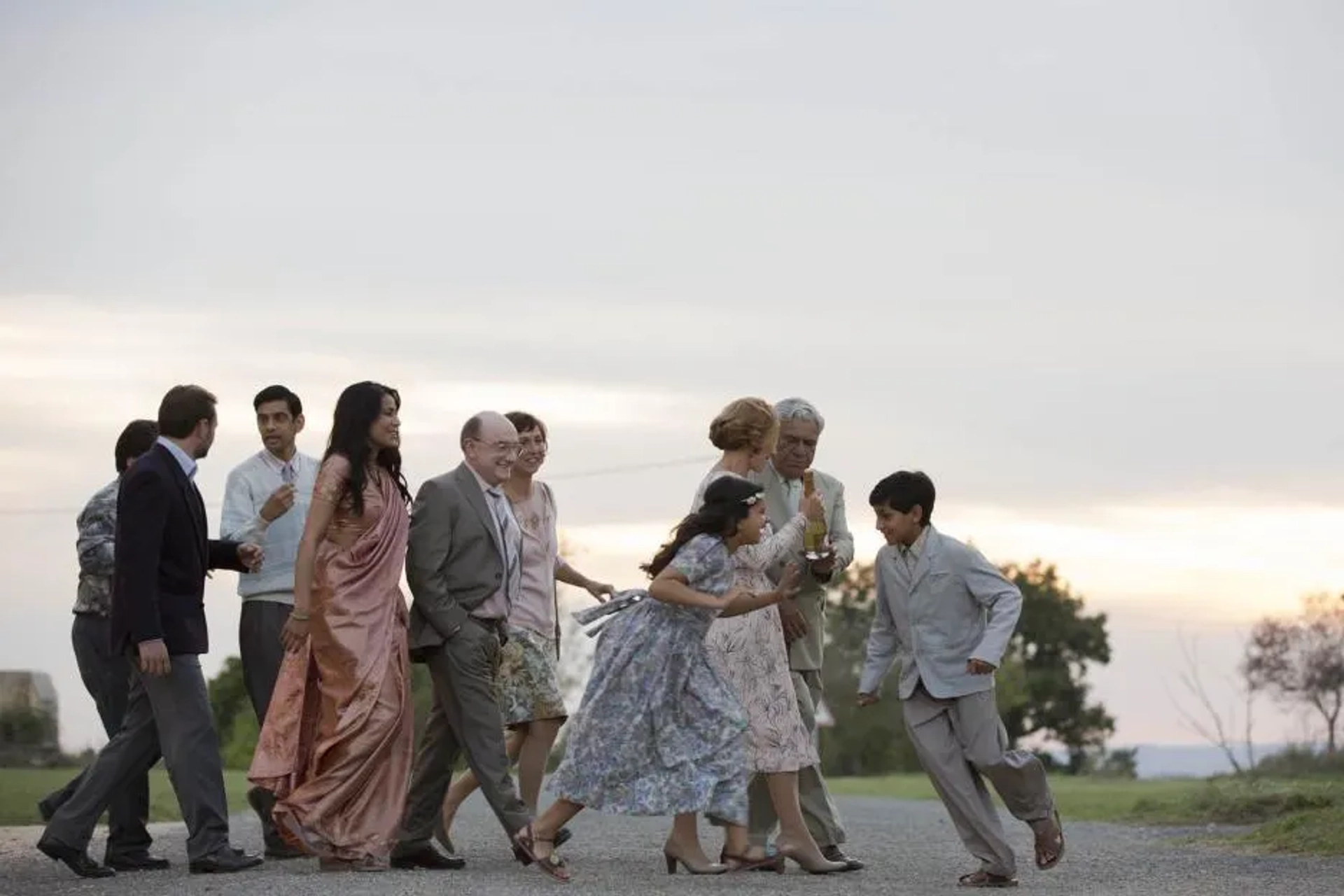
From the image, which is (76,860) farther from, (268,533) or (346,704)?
(268,533)

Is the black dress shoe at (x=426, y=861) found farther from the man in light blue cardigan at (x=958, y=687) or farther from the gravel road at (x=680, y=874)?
the man in light blue cardigan at (x=958, y=687)

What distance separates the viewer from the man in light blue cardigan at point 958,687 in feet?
35.4

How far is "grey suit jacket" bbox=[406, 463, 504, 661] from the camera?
36.4 ft

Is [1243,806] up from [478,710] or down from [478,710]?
down

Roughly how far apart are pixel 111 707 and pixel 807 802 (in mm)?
3681

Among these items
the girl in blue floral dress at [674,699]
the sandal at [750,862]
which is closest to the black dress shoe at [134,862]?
the girl in blue floral dress at [674,699]

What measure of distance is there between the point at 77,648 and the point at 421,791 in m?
2.14

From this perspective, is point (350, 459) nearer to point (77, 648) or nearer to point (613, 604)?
point (613, 604)

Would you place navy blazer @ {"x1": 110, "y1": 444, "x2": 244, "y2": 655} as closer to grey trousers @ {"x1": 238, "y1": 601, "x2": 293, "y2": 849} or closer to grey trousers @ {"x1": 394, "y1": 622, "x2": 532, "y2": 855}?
grey trousers @ {"x1": 238, "y1": 601, "x2": 293, "y2": 849}

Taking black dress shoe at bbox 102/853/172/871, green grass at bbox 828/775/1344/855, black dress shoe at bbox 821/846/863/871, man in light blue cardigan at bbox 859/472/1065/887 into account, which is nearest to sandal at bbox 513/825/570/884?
man in light blue cardigan at bbox 859/472/1065/887

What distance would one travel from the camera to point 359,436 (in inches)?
435

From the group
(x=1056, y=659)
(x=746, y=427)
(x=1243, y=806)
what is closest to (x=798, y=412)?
(x=746, y=427)

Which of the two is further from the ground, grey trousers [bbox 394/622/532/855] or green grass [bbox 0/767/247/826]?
grey trousers [bbox 394/622/532/855]

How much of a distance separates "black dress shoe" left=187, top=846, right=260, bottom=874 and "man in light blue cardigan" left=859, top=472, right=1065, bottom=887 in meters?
3.10
